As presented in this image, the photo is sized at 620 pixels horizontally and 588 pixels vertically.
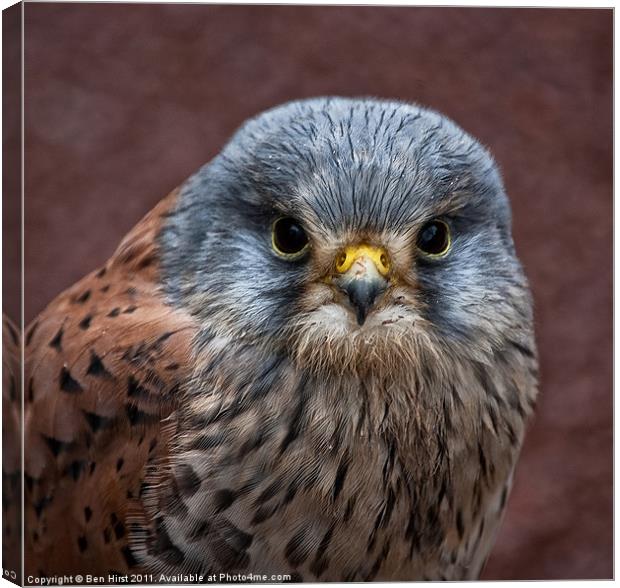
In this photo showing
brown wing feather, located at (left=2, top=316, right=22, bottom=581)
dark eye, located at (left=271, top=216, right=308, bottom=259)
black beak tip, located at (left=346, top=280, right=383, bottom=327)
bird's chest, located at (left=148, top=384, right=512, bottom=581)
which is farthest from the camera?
brown wing feather, located at (left=2, top=316, right=22, bottom=581)

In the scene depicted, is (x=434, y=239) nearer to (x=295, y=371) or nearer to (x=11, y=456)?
(x=295, y=371)

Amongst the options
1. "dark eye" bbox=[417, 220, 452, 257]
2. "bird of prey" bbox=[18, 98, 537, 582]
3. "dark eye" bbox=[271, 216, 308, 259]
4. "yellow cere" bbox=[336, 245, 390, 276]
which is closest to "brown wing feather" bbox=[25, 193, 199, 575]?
"bird of prey" bbox=[18, 98, 537, 582]

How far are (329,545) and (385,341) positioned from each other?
488 millimetres

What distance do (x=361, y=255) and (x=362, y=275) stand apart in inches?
2.6

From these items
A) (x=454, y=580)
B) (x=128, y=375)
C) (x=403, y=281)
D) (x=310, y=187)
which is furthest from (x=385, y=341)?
(x=454, y=580)

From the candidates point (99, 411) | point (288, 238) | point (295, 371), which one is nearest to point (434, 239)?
point (288, 238)

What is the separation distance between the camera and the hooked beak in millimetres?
2111

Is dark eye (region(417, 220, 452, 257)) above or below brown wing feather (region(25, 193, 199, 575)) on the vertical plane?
above

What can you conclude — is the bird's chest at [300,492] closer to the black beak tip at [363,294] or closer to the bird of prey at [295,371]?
the bird of prey at [295,371]

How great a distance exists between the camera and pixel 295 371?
235 cm

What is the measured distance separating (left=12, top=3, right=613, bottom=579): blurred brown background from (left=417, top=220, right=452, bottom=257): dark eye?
1.42 ft

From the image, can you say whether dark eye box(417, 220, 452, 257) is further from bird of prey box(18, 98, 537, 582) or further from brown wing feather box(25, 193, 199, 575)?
brown wing feather box(25, 193, 199, 575)

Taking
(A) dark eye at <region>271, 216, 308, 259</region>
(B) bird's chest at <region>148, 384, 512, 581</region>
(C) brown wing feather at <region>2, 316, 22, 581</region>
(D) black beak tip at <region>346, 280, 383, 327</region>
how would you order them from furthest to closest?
(C) brown wing feather at <region>2, 316, 22, 581</region> < (B) bird's chest at <region>148, 384, 512, 581</region> < (A) dark eye at <region>271, 216, 308, 259</region> < (D) black beak tip at <region>346, 280, 383, 327</region>

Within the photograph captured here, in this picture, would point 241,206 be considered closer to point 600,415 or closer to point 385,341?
point 385,341
